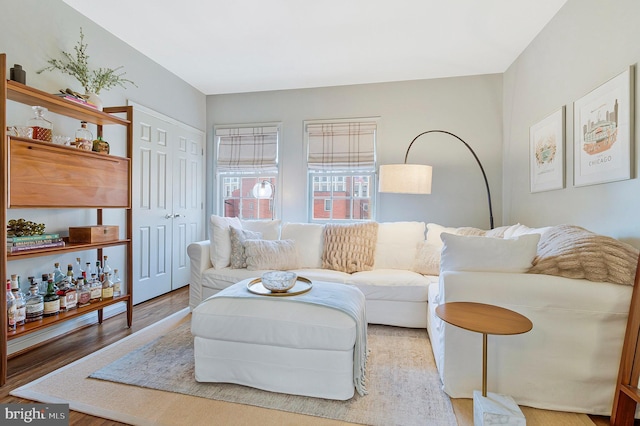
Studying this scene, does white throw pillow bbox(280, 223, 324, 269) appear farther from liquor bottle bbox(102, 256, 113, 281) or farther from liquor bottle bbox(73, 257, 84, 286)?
liquor bottle bbox(73, 257, 84, 286)

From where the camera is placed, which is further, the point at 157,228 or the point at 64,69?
the point at 157,228

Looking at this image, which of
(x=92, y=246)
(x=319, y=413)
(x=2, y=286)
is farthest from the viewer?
(x=92, y=246)

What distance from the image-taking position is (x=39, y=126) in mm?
1986

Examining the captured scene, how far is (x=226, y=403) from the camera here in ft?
5.17

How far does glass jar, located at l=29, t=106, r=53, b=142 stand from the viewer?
6.41 ft

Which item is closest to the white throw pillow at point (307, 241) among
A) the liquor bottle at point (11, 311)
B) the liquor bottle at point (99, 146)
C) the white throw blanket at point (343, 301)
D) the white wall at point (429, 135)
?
the white wall at point (429, 135)

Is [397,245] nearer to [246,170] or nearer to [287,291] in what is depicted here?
[287,291]

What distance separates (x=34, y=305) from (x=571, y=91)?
4081mm

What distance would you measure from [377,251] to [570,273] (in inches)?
66.8

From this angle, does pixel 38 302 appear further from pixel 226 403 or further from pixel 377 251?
pixel 377 251

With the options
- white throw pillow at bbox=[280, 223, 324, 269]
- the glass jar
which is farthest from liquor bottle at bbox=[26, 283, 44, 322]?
white throw pillow at bbox=[280, 223, 324, 269]

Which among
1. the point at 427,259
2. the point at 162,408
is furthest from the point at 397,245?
the point at 162,408

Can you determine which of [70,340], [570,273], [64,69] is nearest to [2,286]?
[70,340]

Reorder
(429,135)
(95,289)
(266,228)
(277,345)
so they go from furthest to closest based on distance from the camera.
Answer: (429,135) → (266,228) → (95,289) → (277,345)
